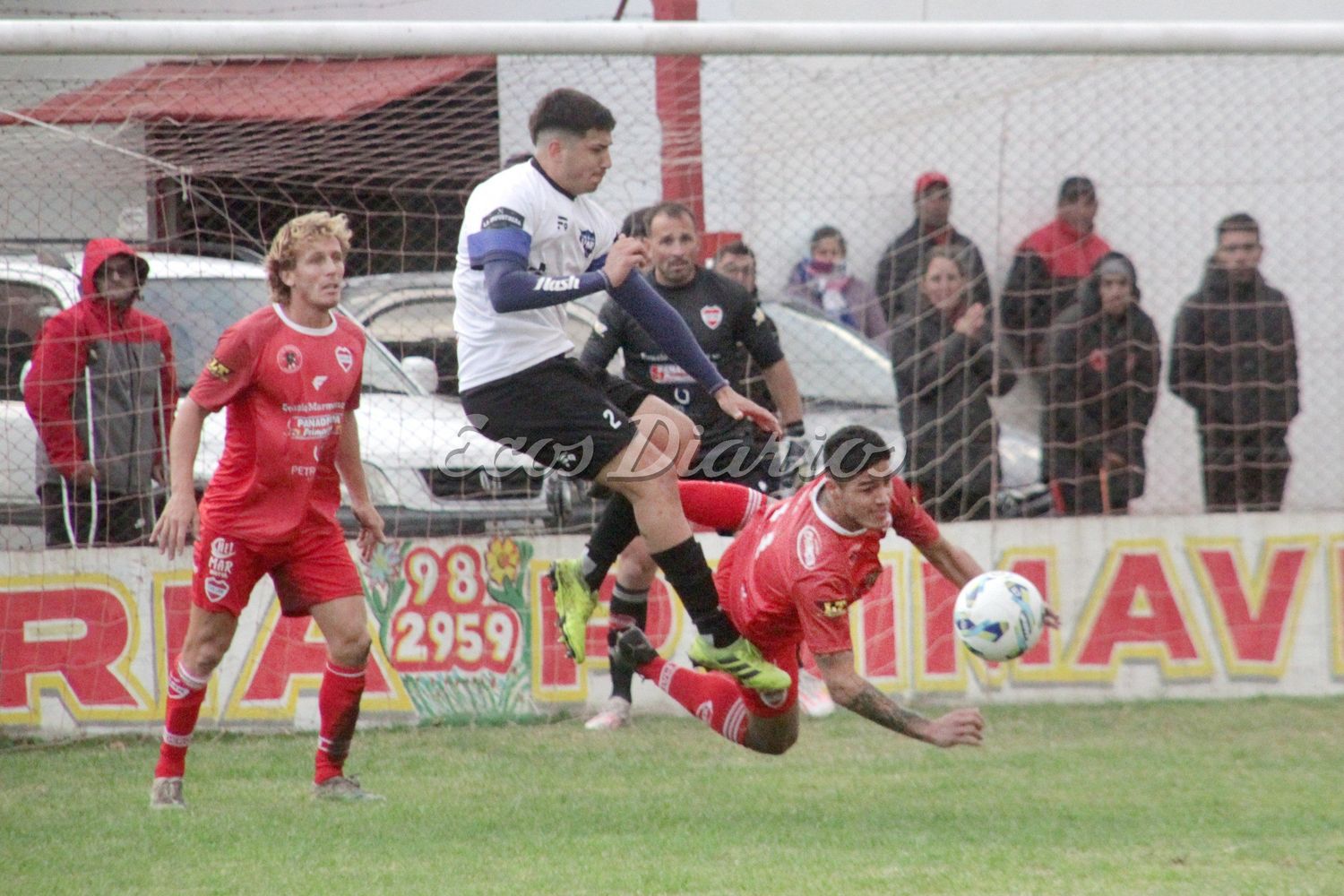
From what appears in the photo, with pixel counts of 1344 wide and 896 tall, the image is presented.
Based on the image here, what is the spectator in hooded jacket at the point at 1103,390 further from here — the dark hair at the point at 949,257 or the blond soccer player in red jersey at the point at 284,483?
the blond soccer player in red jersey at the point at 284,483

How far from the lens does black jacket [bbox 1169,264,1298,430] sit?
9.59 meters

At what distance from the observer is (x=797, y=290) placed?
10047 millimetres

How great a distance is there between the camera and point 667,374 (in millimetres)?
8039

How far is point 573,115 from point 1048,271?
450 centimetres

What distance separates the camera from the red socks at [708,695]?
652 cm

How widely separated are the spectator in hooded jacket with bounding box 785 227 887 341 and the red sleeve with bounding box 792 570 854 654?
417cm

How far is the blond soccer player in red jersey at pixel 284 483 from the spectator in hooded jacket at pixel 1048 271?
4273 mm

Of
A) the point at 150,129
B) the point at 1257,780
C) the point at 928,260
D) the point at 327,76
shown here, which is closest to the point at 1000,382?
the point at 928,260

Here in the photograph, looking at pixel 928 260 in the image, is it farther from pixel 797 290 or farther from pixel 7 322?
pixel 7 322

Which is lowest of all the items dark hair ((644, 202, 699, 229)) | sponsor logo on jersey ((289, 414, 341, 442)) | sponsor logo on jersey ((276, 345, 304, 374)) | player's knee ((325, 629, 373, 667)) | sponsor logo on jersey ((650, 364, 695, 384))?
player's knee ((325, 629, 373, 667))

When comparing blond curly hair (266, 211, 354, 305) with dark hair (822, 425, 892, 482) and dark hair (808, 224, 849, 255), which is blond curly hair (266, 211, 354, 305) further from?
dark hair (808, 224, 849, 255)

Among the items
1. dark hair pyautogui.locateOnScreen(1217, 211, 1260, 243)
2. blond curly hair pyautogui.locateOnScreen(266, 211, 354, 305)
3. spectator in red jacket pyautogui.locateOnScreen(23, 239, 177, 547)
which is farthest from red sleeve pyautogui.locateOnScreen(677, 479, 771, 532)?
dark hair pyautogui.locateOnScreen(1217, 211, 1260, 243)

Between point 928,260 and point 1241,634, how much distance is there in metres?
2.48

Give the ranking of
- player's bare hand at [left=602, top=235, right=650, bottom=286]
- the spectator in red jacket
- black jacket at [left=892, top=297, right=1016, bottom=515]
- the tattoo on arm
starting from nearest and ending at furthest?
the tattoo on arm, player's bare hand at [left=602, top=235, right=650, bottom=286], the spectator in red jacket, black jacket at [left=892, top=297, right=1016, bottom=515]
